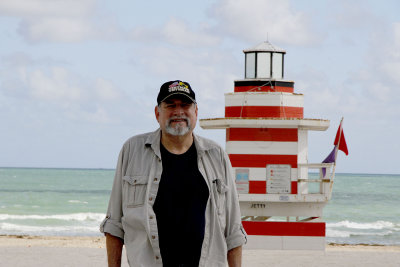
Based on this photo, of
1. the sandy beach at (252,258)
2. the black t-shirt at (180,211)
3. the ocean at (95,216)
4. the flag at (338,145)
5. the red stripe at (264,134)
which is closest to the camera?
the black t-shirt at (180,211)

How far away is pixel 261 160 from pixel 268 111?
24.8 inches

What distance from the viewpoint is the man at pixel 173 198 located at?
336 centimetres

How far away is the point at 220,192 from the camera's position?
11.5 ft

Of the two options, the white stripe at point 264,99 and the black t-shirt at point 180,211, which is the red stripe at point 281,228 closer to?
the white stripe at point 264,99

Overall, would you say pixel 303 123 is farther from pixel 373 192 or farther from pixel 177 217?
pixel 373 192

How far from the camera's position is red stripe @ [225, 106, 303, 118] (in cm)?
1030

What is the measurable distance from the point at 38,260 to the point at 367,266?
4.10m

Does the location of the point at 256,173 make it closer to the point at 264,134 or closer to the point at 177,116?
the point at 264,134

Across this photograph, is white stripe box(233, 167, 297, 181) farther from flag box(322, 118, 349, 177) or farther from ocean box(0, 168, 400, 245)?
ocean box(0, 168, 400, 245)

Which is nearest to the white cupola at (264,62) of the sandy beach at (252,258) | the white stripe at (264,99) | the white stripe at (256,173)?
the white stripe at (264,99)

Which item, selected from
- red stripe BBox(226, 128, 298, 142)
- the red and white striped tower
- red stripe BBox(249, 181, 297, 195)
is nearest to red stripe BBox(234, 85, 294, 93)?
the red and white striped tower

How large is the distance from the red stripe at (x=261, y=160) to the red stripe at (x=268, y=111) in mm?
521

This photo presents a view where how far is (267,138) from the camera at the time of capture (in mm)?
10219

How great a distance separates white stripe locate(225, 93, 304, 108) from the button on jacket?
6790 mm
